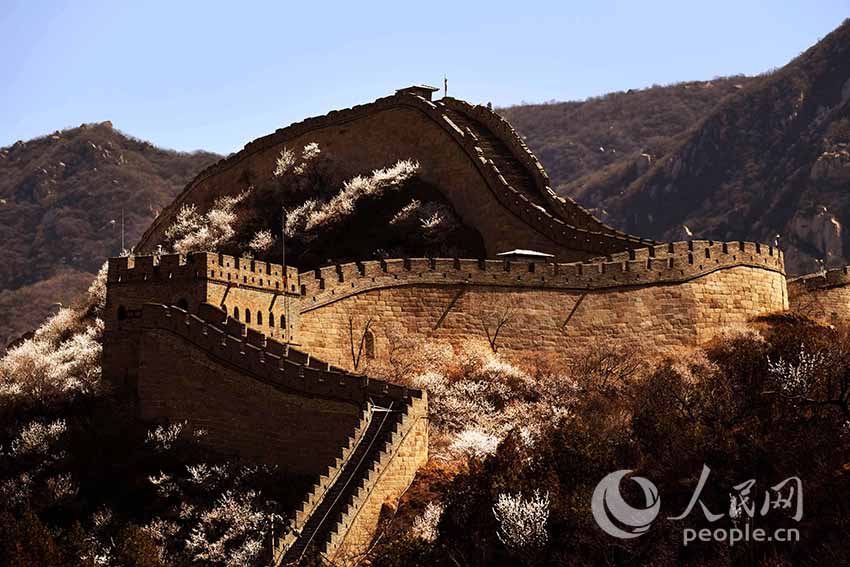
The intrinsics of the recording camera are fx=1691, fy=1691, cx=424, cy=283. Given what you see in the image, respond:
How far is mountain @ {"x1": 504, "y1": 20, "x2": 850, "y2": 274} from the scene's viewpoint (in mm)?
134125

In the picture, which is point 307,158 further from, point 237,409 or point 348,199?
point 237,409

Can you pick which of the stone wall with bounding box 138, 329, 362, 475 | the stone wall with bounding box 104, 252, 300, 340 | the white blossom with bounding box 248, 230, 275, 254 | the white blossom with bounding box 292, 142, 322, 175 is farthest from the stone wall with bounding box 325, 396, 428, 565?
the white blossom with bounding box 292, 142, 322, 175

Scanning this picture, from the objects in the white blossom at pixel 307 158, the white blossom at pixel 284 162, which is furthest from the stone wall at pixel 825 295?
the white blossom at pixel 284 162

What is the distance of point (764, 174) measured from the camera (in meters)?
151

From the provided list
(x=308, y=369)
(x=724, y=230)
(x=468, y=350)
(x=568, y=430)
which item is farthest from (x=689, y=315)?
(x=724, y=230)

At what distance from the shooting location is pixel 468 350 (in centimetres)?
6006

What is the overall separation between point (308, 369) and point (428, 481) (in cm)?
519

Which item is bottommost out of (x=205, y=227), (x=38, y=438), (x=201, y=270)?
(x=38, y=438)

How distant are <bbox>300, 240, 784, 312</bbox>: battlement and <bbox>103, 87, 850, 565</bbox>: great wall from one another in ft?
0.17

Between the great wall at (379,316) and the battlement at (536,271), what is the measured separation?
Result: 5 cm

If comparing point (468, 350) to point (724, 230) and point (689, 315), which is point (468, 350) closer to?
point (689, 315)

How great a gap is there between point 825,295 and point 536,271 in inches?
575

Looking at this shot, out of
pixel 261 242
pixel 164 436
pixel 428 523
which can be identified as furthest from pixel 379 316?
pixel 261 242

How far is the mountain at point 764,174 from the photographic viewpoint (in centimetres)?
13412
